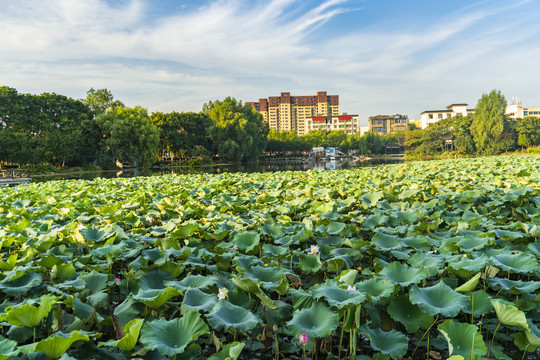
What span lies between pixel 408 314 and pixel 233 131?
42.1 metres

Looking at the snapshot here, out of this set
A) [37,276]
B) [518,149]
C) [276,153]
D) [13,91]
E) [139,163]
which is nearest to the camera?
[37,276]

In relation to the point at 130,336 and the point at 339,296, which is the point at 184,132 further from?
the point at 130,336

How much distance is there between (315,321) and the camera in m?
1.47

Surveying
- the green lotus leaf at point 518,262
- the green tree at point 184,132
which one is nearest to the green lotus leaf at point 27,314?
the green lotus leaf at point 518,262

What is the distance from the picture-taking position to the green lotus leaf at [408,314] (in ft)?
5.07

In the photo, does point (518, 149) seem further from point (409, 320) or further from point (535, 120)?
point (409, 320)

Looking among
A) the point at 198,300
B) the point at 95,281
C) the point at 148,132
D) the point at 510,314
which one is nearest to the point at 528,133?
the point at 148,132

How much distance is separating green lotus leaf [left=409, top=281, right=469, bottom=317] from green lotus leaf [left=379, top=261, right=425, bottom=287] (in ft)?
0.37

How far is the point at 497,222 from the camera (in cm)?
330

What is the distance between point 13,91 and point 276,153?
52.6 metres

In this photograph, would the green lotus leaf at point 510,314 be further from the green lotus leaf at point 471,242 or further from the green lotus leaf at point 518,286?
the green lotus leaf at point 471,242

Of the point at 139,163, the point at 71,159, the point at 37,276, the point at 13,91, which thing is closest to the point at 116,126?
the point at 139,163

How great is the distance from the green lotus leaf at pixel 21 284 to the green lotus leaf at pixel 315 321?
1353 mm

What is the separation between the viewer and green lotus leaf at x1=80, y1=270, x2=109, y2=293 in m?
1.90
